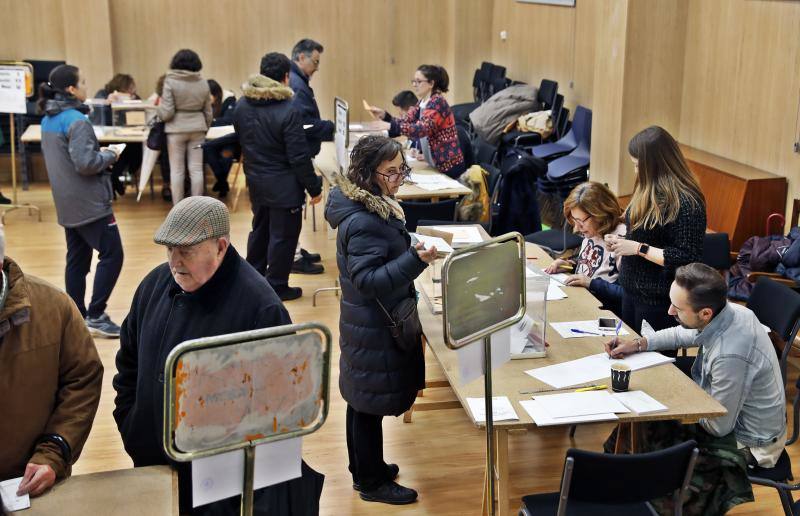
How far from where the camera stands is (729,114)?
7359mm

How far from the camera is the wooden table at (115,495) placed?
97.4 inches

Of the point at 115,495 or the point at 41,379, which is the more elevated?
the point at 41,379

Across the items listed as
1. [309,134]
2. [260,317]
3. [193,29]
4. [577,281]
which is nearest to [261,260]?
[309,134]

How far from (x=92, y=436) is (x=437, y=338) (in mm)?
2091

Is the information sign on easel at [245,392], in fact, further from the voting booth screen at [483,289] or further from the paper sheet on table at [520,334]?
the paper sheet on table at [520,334]

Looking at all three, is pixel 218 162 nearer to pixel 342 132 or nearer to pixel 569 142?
pixel 342 132

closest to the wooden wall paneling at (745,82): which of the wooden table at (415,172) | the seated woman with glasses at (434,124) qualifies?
the seated woman with glasses at (434,124)

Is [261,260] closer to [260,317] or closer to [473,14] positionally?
[260,317]

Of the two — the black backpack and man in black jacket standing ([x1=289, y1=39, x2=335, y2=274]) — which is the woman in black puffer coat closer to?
the black backpack

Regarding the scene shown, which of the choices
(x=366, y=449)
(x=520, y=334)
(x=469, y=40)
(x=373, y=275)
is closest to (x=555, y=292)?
(x=520, y=334)

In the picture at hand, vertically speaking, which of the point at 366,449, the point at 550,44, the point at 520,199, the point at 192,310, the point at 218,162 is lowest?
the point at 366,449

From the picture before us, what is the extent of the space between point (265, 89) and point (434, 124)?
4.88 ft

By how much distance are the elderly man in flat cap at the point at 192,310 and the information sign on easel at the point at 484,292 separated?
481 millimetres

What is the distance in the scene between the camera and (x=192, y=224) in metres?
2.68
